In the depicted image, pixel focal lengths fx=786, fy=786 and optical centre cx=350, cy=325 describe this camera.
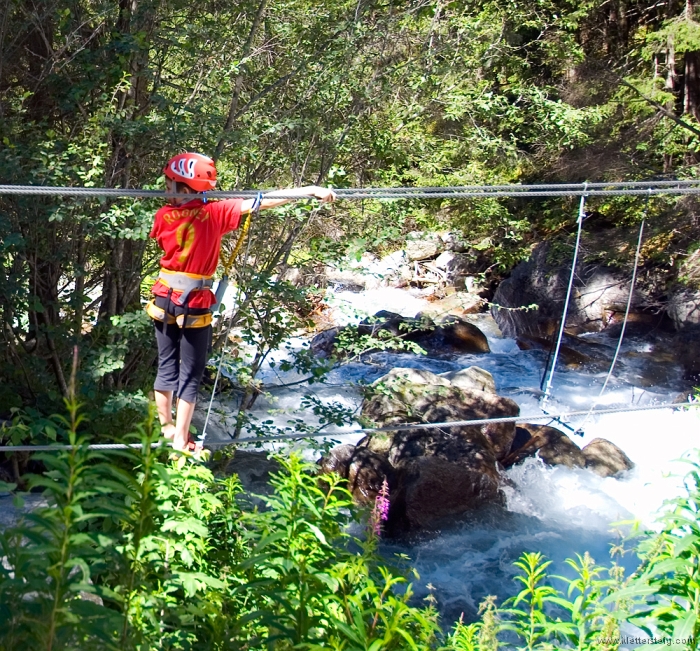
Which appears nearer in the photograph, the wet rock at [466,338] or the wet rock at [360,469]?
the wet rock at [360,469]

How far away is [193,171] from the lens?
3.10 metres

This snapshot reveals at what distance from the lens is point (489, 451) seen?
8219 millimetres

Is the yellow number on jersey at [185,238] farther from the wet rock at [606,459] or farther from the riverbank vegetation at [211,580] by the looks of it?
the wet rock at [606,459]

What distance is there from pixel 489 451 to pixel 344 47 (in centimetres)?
437

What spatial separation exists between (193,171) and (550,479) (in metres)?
6.21

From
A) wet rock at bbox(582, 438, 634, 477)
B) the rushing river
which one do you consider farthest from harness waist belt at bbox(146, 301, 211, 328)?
wet rock at bbox(582, 438, 634, 477)

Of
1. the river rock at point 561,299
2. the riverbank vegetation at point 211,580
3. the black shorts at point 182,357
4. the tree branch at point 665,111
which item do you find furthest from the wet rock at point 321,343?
the riverbank vegetation at point 211,580

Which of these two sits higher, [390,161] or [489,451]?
[390,161]

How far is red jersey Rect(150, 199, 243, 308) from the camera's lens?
10.3 ft

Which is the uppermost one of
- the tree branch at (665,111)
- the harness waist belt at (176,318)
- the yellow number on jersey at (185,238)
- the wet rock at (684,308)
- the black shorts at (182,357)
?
the tree branch at (665,111)

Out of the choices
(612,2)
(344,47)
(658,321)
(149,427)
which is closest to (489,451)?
(344,47)

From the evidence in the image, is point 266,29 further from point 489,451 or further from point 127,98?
point 489,451

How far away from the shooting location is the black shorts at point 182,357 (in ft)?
10.8

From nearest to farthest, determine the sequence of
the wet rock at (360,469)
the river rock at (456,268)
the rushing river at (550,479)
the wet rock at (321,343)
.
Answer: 1. the rushing river at (550,479)
2. the wet rock at (360,469)
3. the wet rock at (321,343)
4. the river rock at (456,268)
